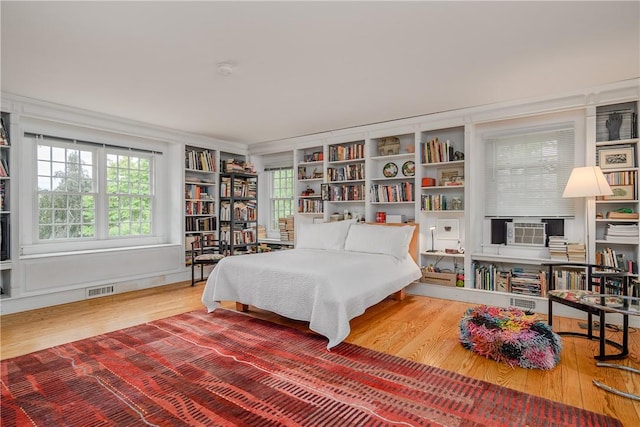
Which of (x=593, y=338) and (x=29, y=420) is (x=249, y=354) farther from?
(x=593, y=338)

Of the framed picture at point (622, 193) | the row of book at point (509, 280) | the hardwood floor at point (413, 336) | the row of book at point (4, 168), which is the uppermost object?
the row of book at point (4, 168)

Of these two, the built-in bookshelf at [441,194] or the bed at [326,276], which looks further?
the built-in bookshelf at [441,194]

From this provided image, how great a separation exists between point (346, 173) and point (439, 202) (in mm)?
1514

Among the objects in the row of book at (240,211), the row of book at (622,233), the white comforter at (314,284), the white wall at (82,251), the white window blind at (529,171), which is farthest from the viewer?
the row of book at (240,211)

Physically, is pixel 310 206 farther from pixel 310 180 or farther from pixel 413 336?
pixel 413 336

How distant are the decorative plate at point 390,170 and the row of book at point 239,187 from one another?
248 centimetres

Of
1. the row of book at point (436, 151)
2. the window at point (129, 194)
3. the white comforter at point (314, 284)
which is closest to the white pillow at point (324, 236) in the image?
the white comforter at point (314, 284)

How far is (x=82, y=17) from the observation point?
2.24 m

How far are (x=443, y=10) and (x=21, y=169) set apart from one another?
15.0 feet

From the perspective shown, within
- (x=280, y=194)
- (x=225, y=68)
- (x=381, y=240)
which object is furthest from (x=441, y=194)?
(x=225, y=68)

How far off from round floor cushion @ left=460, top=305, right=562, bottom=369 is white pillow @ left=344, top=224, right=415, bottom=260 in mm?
1273

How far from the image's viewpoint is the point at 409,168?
4988mm

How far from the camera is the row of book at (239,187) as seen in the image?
6.08 meters

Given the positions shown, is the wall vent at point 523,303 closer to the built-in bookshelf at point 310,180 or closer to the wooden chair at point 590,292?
the wooden chair at point 590,292
